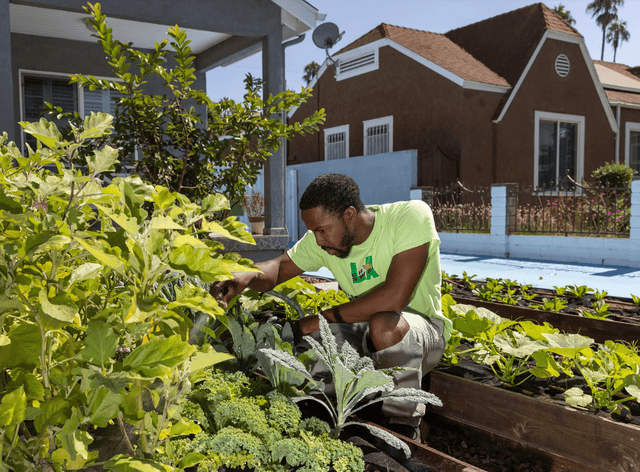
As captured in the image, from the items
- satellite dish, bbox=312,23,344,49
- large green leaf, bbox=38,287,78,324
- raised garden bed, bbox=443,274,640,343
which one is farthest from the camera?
satellite dish, bbox=312,23,344,49

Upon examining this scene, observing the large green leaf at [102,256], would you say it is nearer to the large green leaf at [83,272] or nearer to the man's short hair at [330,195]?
the large green leaf at [83,272]

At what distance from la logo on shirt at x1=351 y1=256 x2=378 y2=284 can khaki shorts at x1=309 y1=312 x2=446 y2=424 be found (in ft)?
0.81

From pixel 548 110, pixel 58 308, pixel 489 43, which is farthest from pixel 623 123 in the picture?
pixel 58 308

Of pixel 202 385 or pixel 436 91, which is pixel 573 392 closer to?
pixel 202 385

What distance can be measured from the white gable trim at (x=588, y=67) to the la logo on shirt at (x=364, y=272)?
13639 mm

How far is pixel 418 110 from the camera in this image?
52.4 ft

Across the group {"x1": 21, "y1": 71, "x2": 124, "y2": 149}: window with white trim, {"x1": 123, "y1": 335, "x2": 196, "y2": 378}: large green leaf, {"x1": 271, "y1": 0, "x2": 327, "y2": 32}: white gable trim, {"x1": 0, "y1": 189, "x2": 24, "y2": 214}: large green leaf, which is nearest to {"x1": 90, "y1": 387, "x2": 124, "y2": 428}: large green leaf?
{"x1": 123, "y1": 335, "x2": 196, "y2": 378}: large green leaf

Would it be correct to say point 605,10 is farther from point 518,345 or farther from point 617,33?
point 518,345

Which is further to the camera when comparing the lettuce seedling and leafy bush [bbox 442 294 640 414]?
leafy bush [bbox 442 294 640 414]

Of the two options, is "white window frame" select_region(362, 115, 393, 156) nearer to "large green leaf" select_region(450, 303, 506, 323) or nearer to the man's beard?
"large green leaf" select_region(450, 303, 506, 323)

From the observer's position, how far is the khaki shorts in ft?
6.86

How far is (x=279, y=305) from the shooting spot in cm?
354

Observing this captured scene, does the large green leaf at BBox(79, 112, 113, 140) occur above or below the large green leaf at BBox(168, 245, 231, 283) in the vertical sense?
above

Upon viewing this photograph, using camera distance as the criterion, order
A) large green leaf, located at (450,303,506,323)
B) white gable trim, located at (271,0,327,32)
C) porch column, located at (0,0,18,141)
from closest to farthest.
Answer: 1. large green leaf, located at (450,303,506,323)
2. porch column, located at (0,0,18,141)
3. white gable trim, located at (271,0,327,32)
